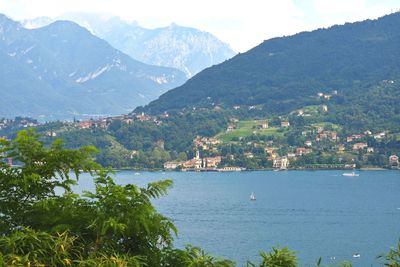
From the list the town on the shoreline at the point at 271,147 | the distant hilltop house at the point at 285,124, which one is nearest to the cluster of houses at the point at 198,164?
the town on the shoreline at the point at 271,147

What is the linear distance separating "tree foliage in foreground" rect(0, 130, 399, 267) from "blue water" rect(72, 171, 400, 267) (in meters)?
32.1

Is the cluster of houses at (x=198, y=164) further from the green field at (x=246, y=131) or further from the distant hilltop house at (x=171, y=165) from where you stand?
the green field at (x=246, y=131)

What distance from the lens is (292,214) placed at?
68.7 m

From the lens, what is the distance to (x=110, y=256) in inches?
372

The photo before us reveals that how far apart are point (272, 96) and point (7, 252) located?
17561cm

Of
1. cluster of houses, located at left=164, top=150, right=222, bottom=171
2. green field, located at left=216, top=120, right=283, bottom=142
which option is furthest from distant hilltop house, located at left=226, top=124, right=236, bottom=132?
cluster of houses, located at left=164, top=150, right=222, bottom=171

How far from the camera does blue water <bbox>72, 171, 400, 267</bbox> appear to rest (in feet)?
163

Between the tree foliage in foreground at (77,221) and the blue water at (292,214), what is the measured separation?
32.1 m

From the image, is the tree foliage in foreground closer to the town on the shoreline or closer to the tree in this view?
the tree

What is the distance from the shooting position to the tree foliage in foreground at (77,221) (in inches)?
361

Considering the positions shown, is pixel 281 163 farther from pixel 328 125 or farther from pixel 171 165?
pixel 328 125

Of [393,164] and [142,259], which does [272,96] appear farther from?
[142,259]

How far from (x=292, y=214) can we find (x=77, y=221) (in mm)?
59564

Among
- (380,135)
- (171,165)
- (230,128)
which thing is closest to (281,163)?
(171,165)
